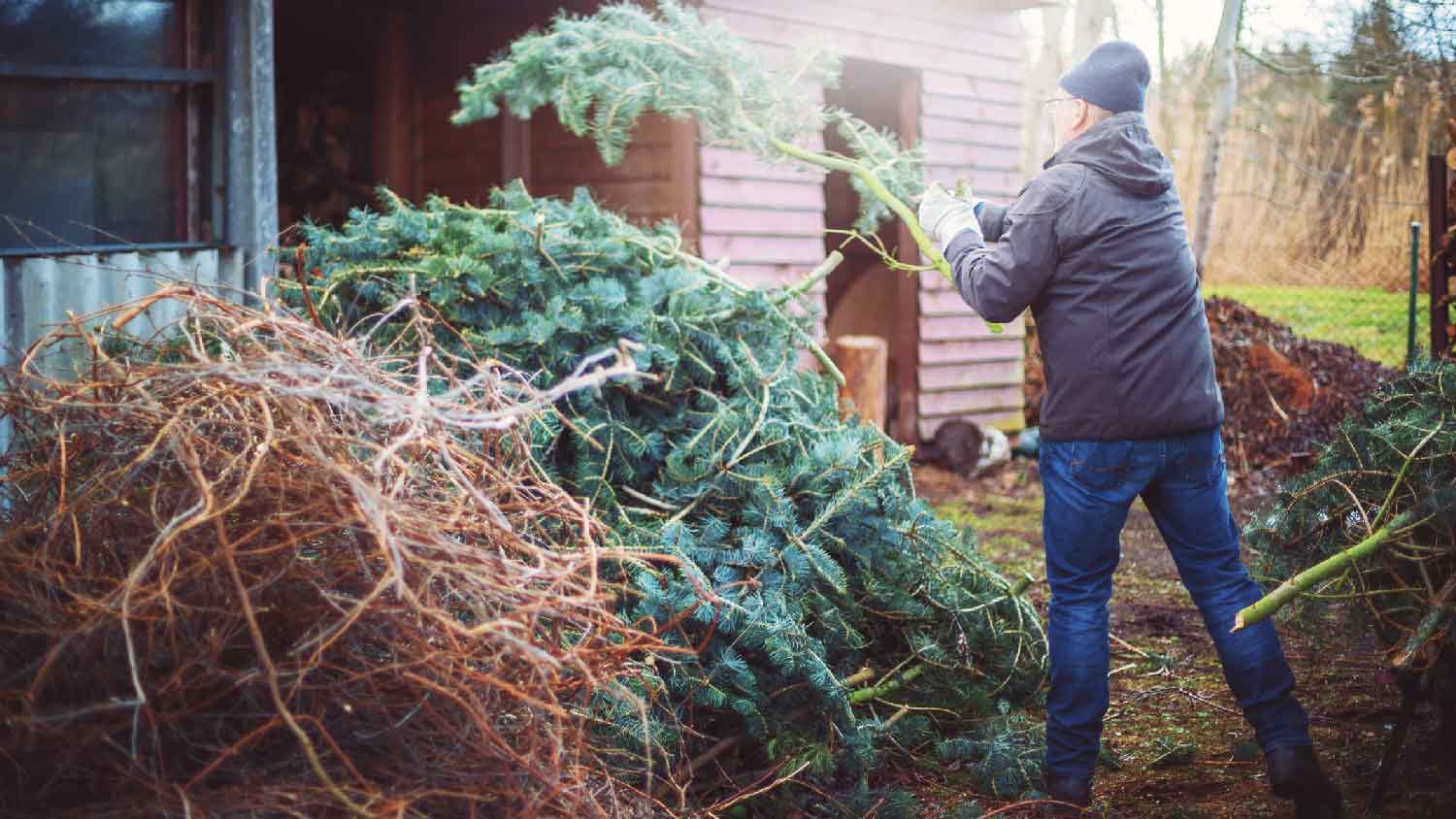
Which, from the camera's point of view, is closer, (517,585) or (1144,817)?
(517,585)

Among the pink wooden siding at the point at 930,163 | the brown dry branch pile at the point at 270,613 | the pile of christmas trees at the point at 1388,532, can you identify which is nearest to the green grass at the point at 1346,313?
the pink wooden siding at the point at 930,163

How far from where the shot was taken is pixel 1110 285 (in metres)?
3.21

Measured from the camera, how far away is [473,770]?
1985 mm

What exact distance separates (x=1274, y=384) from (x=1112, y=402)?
298 inches

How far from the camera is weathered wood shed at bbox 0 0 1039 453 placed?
15.7ft

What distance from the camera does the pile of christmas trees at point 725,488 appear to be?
3.30 m

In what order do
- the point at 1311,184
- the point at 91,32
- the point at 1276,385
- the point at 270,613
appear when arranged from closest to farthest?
the point at 270,613 < the point at 91,32 < the point at 1276,385 < the point at 1311,184

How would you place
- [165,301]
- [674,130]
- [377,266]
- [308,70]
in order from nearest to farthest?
[377,266] → [165,301] → [674,130] → [308,70]

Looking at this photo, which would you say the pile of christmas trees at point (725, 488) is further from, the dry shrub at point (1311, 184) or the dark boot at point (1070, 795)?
the dry shrub at point (1311, 184)

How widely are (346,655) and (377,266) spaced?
2.43 meters

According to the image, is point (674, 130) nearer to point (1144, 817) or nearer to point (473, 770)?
point (1144, 817)

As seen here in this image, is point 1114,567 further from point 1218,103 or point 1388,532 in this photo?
point 1218,103

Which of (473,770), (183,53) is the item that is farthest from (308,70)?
(473,770)

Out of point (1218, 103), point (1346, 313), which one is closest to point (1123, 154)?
point (1218, 103)
